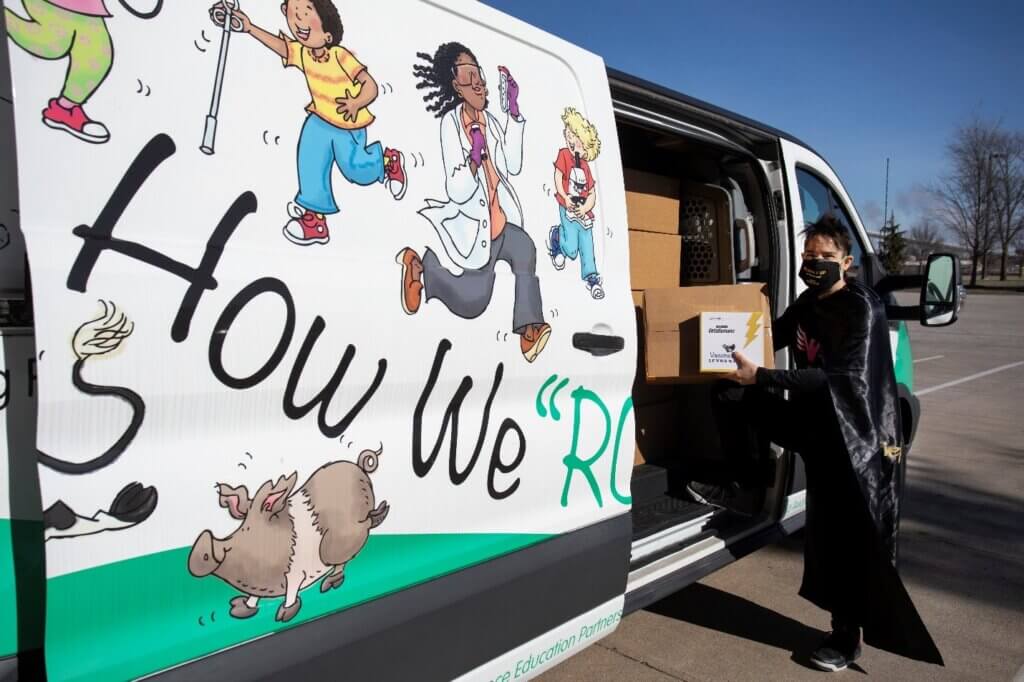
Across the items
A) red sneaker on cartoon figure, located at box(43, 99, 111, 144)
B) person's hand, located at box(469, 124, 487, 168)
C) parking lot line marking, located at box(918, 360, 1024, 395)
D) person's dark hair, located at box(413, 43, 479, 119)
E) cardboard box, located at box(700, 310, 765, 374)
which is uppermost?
person's dark hair, located at box(413, 43, 479, 119)

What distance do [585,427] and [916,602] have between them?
2416 mm

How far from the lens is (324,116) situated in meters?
1.77

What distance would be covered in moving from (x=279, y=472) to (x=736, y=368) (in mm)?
1985

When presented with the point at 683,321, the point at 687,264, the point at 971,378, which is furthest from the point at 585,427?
the point at 971,378

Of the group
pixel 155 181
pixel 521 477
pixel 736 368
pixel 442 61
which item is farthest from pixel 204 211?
pixel 736 368

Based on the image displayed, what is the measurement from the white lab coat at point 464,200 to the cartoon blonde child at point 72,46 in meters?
0.76

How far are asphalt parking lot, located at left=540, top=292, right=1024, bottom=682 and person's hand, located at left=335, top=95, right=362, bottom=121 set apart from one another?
89.5 inches

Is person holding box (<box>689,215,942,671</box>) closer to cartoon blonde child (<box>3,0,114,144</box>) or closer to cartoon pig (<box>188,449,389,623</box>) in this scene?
cartoon pig (<box>188,449,389,623</box>)

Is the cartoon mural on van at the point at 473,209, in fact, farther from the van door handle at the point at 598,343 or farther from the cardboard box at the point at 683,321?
the cardboard box at the point at 683,321

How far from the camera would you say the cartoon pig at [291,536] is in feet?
5.28

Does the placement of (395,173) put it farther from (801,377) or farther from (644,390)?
(644,390)

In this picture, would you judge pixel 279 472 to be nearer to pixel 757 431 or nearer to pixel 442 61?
pixel 442 61

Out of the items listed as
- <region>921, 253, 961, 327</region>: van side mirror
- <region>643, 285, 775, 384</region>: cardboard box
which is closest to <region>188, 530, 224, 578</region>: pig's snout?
<region>643, 285, 775, 384</region>: cardboard box

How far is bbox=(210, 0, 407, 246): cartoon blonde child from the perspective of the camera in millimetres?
1708
